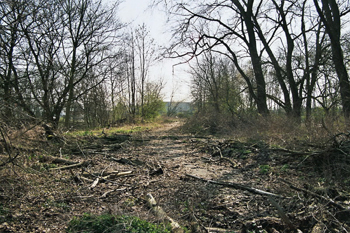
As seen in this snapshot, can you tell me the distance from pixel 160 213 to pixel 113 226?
3.12 feet

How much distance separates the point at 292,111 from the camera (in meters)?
13.3

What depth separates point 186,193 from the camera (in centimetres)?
464

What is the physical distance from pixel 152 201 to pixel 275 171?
10.2 ft

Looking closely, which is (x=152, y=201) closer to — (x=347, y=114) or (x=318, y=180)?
(x=318, y=180)

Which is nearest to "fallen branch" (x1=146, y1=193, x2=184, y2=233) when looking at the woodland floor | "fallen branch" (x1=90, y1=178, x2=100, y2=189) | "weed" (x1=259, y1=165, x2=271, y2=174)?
the woodland floor

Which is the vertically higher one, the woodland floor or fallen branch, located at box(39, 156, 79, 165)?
fallen branch, located at box(39, 156, 79, 165)

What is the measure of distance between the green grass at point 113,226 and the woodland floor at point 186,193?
0.29 metres

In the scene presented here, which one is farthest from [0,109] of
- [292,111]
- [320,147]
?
[292,111]

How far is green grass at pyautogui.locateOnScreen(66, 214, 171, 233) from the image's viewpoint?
2732 mm

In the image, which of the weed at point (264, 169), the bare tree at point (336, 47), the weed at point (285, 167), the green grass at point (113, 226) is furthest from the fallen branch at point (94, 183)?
the bare tree at point (336, 47)

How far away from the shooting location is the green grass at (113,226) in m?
2.73

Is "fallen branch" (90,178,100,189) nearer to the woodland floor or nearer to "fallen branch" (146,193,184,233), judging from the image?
the woodland floor

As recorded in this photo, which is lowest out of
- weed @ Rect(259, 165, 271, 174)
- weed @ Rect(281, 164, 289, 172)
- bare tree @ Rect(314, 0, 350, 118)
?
weed @ Rect(259, 165, 271, 174)

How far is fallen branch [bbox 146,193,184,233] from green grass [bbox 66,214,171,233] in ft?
0.41
